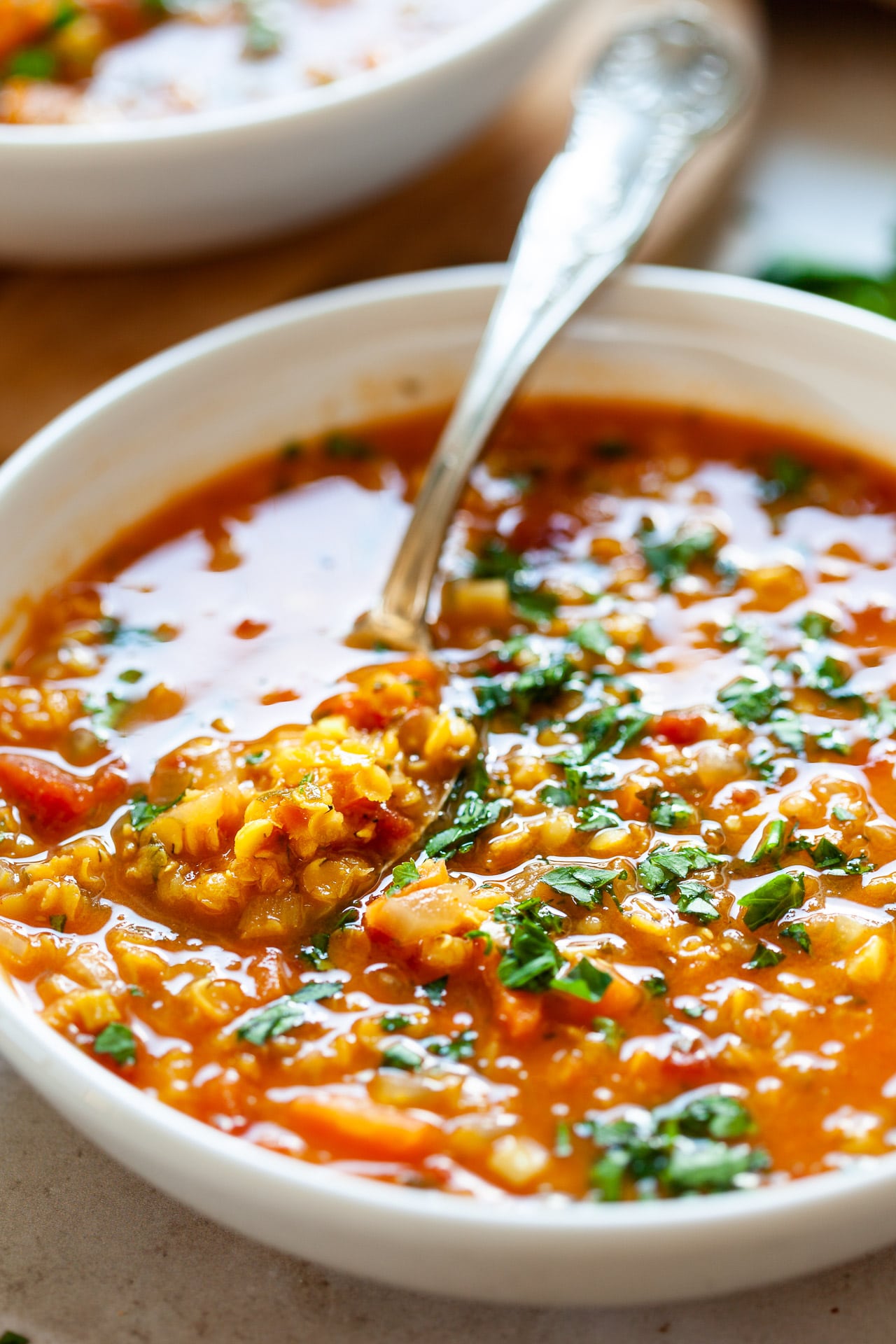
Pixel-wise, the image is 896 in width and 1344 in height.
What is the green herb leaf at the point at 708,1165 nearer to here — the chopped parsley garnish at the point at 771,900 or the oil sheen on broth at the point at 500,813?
the oil sheen on broth at the point at 500,813

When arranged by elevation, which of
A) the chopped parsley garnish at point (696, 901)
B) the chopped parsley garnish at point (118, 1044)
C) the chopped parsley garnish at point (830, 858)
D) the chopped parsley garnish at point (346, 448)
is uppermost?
the chopped parsley garnish at point (346, 448)

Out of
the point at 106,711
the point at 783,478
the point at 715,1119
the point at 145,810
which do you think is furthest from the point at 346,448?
the point at 715,1119

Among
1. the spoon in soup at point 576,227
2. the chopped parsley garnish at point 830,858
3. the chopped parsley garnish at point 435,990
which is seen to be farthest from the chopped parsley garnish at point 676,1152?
the spoon in soup at point 576,227

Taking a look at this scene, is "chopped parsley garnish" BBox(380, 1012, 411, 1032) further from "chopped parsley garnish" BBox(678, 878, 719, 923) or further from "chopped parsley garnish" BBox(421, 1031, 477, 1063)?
"chopped parsley garnish" BBox(678, 878, 719, 923)

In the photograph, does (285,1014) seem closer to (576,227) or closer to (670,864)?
(670,864)

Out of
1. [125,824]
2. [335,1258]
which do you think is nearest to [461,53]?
[125,824]

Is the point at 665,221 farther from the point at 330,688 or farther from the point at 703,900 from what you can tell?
the point at 703,900
